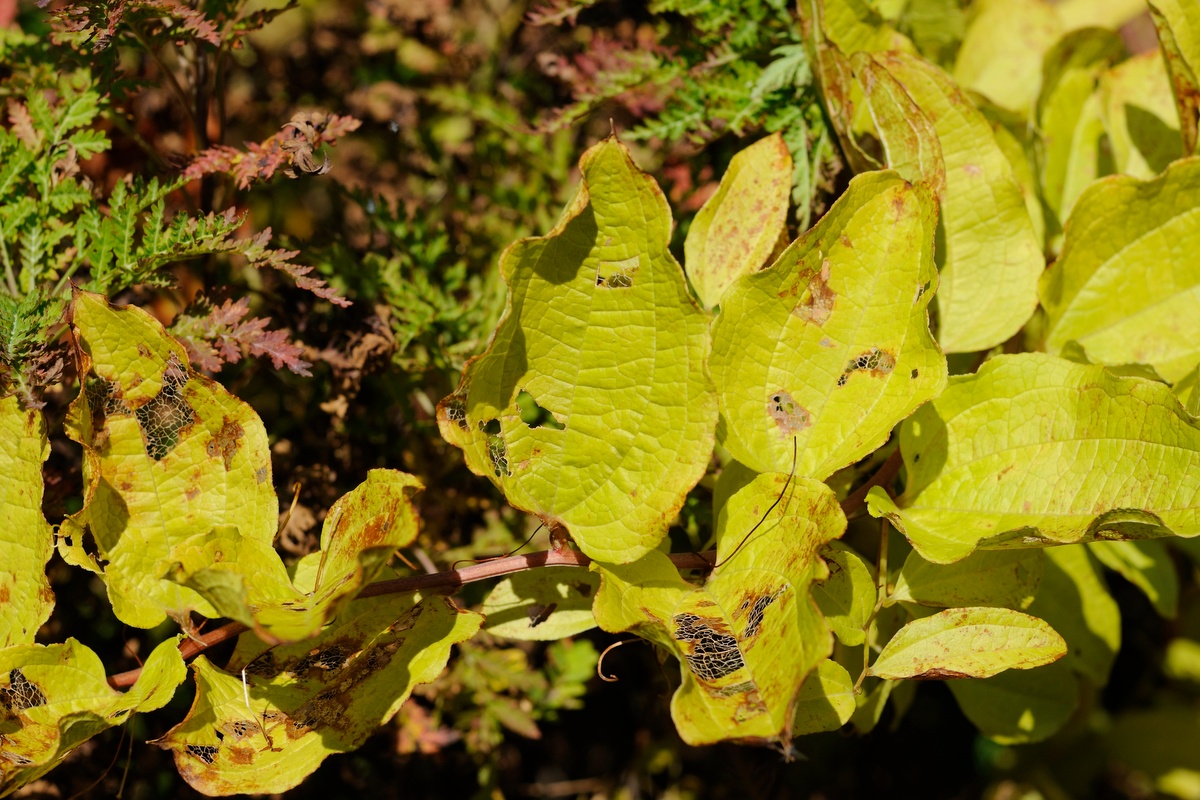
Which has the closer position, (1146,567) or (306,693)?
(306,693)

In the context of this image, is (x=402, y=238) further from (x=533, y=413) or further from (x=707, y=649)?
(x=707, y=649)

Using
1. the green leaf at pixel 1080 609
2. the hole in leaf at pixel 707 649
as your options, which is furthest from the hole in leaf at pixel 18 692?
the green leaf at pixel 1080 609

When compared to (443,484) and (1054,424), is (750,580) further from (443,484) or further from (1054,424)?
(443,484)

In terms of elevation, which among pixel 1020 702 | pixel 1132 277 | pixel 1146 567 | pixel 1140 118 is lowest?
pixel 1020 702

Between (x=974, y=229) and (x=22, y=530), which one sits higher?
(x=974, y=229)

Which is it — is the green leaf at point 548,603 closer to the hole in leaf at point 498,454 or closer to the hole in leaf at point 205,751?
the hole in leaf at point 498,454

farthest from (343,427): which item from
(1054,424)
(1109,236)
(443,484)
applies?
(1109,236)

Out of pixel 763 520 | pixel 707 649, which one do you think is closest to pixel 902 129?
pixel 763 520
